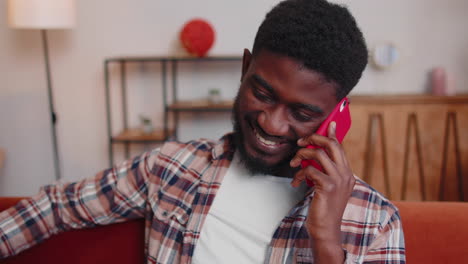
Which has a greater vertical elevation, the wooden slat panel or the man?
the man

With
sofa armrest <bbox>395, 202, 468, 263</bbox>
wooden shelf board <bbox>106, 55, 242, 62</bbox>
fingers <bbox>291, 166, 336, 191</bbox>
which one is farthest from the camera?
wooden shelf board <bbox>106, 55, 242, 62</bbox>

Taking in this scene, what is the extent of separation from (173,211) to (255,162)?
0.25 metres

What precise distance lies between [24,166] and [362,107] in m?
2.73

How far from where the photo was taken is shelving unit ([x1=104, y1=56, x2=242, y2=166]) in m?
2.92

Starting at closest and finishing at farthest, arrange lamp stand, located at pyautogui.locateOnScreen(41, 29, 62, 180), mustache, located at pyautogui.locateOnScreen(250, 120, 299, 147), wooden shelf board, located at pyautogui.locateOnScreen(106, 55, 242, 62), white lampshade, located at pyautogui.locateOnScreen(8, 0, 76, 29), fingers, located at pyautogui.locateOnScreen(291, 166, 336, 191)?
fingers, located at pyautogui.locateOnScreen(291, 166, 336, 191) → mustache, located at pyautogui.locateOnScreen(250, 120, 299, 147) → white lampshade, located at pyautogui.locateOnScreen(8, 0, 76, 29) → wooden shelf board, located at pyautogui.locateOnScreen(106, 55, 242, 62) → lamp stand, located at pyautogui.locateOnScreen(41, 29, 62, 180)

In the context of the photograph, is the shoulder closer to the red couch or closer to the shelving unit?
the red couch

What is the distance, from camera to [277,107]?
3.03 ft

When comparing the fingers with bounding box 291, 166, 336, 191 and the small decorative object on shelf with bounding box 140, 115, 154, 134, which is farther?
the small decorative object on shelf with bounding box 140, 115, 154, 134

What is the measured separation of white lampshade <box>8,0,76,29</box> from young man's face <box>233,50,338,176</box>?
211cm

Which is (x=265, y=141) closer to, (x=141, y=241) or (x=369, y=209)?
(x=369, y=209)

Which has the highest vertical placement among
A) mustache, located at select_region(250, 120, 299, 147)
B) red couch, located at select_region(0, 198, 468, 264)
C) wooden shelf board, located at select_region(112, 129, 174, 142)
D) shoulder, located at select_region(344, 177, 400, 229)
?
mustache, located at select_region(250, 120, 299, 147)

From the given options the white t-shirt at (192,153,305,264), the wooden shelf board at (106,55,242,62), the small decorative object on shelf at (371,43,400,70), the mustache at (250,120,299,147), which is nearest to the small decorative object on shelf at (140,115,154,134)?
the wooden shelf board at (106,55,242,62)

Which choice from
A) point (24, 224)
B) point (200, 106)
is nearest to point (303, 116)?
point (24, 224)

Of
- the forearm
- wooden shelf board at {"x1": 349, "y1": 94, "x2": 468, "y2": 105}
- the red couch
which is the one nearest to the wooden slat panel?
wooden shelf board at {"x1": 349, "y1": 94, "x2": 468, "y2": 105}
